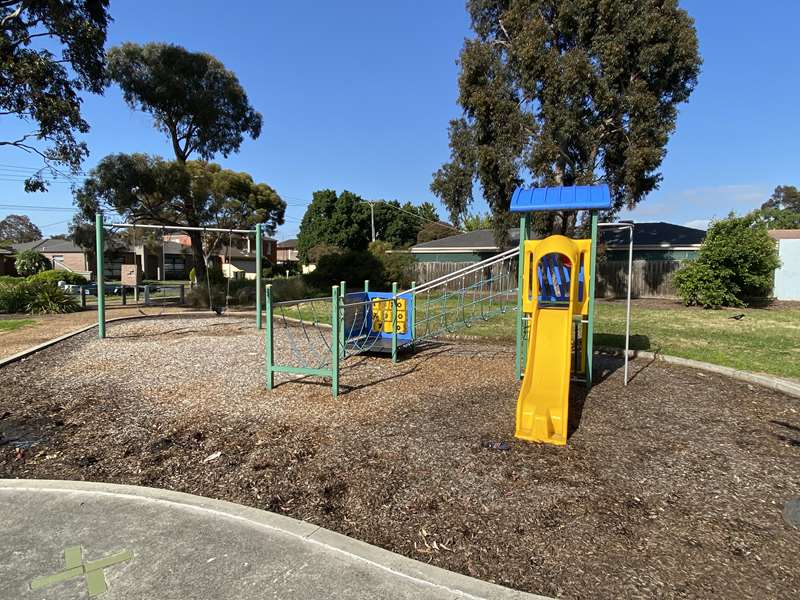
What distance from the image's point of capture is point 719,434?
180 inches

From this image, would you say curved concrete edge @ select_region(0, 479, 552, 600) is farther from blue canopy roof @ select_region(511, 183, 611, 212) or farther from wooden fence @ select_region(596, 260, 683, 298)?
wooden fence @ select_region(596, 260, 683, 298)

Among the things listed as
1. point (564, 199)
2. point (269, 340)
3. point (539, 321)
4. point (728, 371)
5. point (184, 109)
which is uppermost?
point (184, 109)

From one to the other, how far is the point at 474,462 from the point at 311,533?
1541 mm

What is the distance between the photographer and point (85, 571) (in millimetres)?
2514

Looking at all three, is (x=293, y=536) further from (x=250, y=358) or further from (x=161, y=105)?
(x=161, y=105)

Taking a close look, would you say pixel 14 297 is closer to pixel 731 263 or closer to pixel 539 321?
pixel 539 321

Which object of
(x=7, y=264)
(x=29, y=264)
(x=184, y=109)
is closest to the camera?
(x=184, y=109)

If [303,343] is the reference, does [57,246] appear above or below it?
above

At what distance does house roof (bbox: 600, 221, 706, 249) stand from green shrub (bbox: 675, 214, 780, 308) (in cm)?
764

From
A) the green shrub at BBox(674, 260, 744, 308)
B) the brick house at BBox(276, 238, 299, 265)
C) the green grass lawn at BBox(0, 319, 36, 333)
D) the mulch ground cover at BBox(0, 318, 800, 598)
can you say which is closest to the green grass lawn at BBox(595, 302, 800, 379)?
the green shrub at BBox(674, 260, 744, 308)

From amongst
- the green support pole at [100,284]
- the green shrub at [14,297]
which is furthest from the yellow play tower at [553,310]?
the green shrub at [14,297]

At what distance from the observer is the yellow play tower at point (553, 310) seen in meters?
4.46

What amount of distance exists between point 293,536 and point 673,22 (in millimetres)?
22445

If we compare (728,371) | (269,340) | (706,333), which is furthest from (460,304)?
(269,340)
